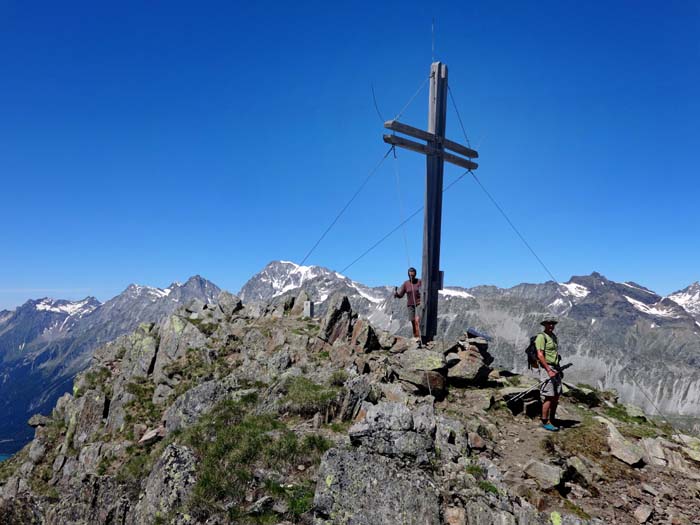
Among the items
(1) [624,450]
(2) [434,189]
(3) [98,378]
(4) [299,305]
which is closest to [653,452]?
(1) [624,450]

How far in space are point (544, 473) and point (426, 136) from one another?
13.7 m

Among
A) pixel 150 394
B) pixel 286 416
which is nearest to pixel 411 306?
pixel 286 416

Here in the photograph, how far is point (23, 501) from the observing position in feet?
51.3

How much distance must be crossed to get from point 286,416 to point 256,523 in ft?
16.7

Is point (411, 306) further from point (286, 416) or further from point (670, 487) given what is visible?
point (670, 487)

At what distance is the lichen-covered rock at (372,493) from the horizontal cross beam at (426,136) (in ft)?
41.9

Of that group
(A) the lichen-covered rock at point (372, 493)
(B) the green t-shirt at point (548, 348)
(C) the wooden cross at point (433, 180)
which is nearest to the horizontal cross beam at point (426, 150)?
(C) the wooden cross at point (433, 180)

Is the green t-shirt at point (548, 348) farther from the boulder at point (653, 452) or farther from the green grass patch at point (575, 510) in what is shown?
the green grass patch at point (575, 510)

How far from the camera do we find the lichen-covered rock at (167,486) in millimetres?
10570

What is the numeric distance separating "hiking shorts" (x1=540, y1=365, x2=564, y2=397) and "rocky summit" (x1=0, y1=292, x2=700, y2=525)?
90 cm

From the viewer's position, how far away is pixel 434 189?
1856 centimetres

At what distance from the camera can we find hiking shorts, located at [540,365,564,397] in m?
13.3

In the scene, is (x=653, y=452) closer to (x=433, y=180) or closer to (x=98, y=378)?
(x=433, y=180)

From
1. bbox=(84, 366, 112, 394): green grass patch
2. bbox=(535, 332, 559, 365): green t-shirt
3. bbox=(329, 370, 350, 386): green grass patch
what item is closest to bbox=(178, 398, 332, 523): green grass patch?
bbox=(329, 370, 350, 386): green grass patch
